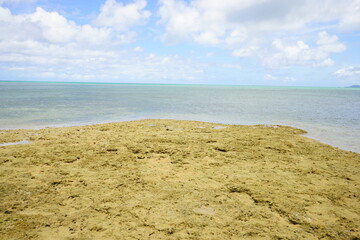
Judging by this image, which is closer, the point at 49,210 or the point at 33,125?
the point at 49,210

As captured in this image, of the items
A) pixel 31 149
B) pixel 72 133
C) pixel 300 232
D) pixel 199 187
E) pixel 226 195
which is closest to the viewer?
pixel 300 232

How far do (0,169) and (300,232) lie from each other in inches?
347

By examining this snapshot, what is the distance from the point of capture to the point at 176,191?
21.1 ft

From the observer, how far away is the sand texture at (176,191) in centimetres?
486

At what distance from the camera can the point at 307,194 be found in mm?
6480

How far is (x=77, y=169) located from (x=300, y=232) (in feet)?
22.0

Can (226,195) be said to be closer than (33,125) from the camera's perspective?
Yes

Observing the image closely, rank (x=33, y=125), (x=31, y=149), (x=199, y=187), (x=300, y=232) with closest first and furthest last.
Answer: (x=300, y=232) < (x=199, y=187) < (x=31, y=149) < (x=33, y=125)

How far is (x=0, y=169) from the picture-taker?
7562 mm

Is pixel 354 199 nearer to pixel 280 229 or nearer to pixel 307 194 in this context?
pixel 307 194

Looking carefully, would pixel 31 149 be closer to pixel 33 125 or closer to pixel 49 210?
pixel 49 210

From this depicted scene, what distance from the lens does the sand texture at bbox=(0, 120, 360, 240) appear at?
4859 millimetres

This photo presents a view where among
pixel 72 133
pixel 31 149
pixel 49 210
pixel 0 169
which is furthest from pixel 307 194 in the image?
pixel 72 133

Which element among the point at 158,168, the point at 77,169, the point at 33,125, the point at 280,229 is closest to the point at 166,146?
the point at 158,168
